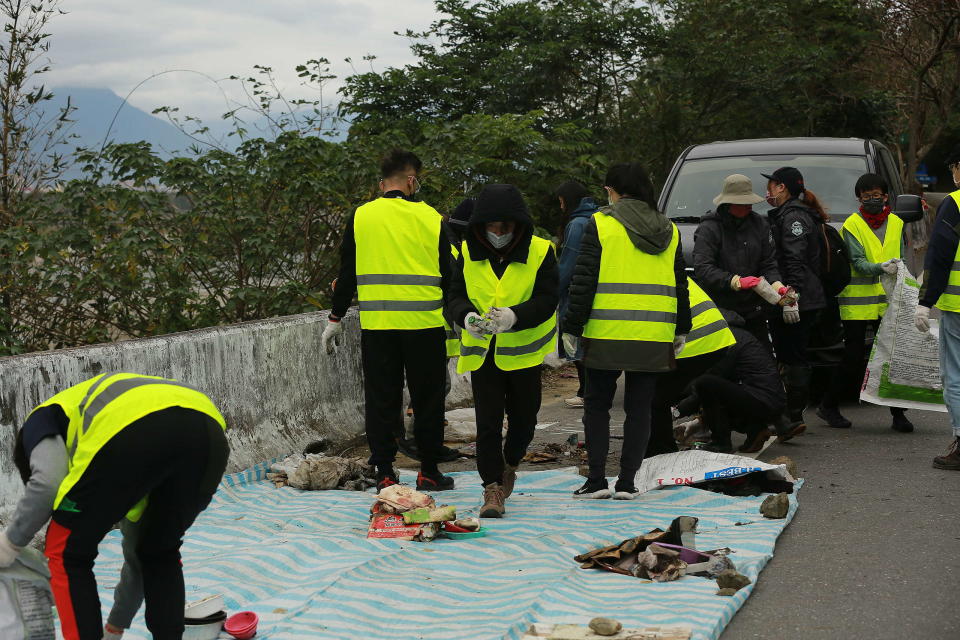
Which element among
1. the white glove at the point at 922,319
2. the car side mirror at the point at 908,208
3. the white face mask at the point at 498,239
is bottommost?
the white glove at the point at 922,319

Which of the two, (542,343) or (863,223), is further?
(863,223)

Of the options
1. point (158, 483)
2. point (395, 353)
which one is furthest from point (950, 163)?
point (158, 483)

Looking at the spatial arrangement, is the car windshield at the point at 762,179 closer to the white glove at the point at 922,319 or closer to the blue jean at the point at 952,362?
the white glove at the point at 922,319

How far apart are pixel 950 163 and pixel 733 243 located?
4.81 ft

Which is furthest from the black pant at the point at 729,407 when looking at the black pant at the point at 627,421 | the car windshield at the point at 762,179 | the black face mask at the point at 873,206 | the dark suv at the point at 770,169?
the car windshield at the point at 762,179

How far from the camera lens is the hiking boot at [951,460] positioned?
7148mm

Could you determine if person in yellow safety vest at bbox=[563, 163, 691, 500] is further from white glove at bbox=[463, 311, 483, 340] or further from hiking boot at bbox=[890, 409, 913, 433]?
hiking boot at bbox=[890, 409, 913, 433]

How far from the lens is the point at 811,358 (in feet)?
29.7

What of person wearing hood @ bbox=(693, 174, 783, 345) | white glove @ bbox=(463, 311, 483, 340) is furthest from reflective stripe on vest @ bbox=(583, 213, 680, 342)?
person wearing hood @ bbox=(693, 174, 783, 345)

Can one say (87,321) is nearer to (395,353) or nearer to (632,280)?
(395,353)

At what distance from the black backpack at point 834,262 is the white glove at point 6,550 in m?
6.52

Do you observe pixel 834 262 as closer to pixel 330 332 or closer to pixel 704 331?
pixel 704 331

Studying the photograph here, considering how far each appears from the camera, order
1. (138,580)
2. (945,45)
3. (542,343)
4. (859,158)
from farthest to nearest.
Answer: (945,45)
(859,158)
(542,343)
(138,580)

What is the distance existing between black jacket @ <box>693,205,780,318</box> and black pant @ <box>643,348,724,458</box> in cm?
84
